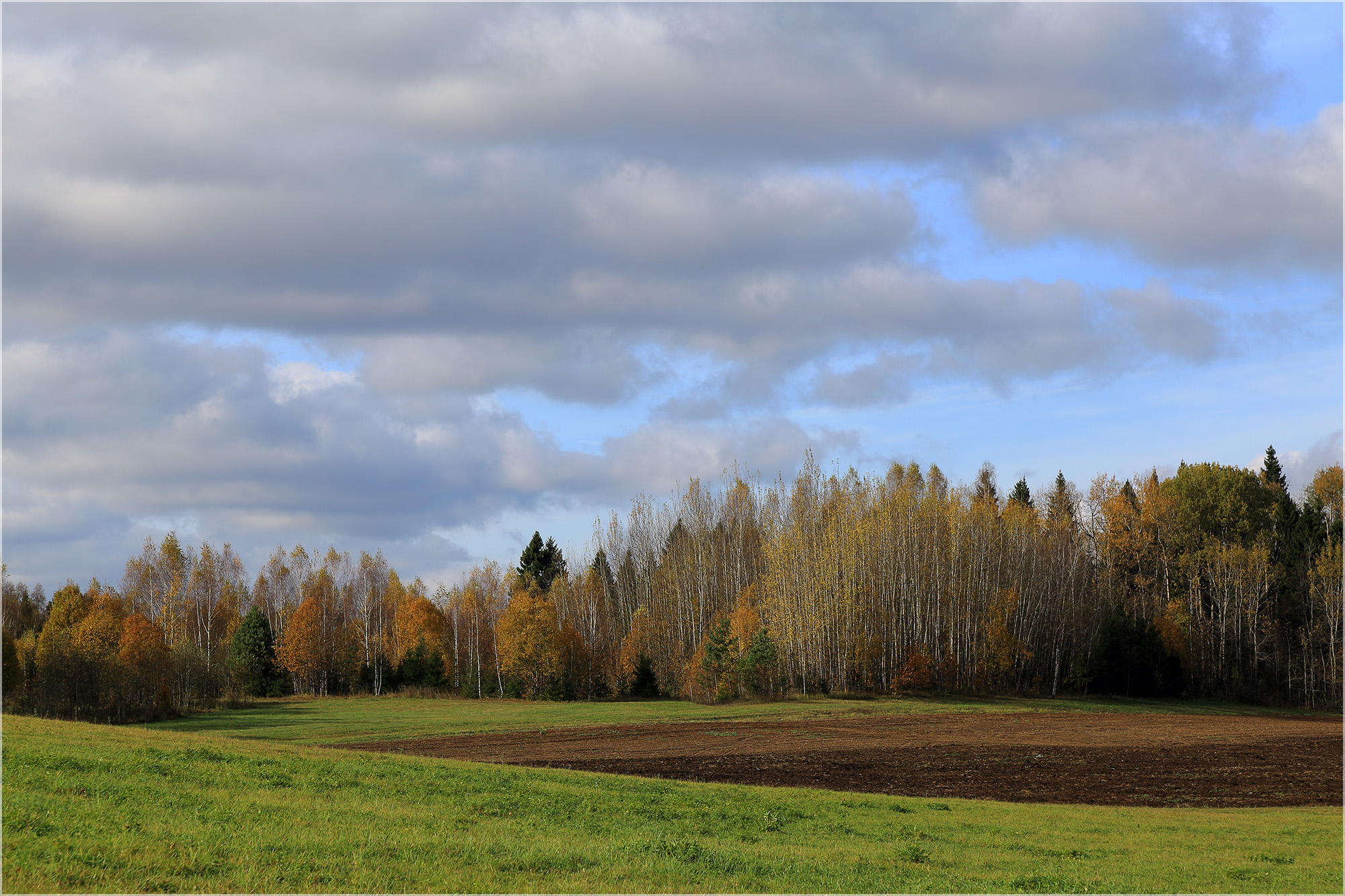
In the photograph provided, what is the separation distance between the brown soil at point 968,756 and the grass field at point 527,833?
3.25 m

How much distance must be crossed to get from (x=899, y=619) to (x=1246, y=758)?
35.9 m

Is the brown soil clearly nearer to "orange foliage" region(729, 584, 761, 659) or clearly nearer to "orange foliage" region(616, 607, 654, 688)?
"orange foliage" region(729, 584, 761, 659)

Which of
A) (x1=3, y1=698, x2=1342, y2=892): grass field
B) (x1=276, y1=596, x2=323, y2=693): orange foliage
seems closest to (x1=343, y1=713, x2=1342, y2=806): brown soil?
(x1=3, y1=698, x2=1342, y2=892): grass field

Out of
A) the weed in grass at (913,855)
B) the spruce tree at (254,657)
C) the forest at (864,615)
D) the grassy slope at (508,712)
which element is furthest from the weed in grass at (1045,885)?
the spruce tree at (254,657)

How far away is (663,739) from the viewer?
122ft

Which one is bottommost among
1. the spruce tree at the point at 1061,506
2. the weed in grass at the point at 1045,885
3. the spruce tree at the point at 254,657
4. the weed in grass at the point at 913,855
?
the spruce tree at the point at 254,657

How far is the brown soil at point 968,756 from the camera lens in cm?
2494

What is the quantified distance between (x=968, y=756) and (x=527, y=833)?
22606 millimetres

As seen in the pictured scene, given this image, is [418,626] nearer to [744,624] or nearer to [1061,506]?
[744,624]

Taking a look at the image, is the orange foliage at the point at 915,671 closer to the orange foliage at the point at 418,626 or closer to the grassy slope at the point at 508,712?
the grassy slope at the point at 508,712

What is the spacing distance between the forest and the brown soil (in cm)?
1889

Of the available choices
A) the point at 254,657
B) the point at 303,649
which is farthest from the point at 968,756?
the point at 303,649

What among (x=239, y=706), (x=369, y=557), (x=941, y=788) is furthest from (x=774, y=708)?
(x=369, y=557)

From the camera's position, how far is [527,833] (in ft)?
44.7
